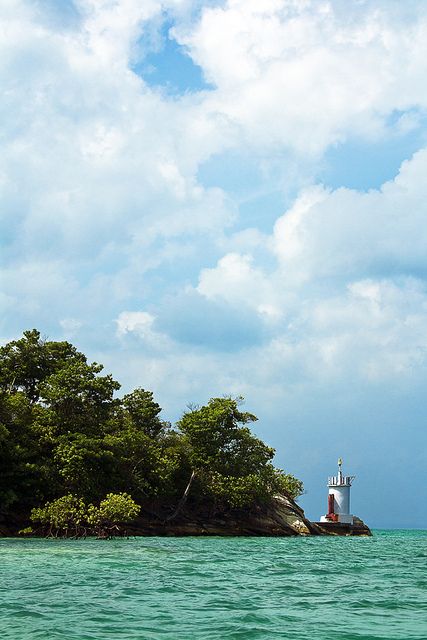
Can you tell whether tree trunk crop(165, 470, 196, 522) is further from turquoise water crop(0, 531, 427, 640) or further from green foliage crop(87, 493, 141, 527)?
turquoise water crop(0, 531, 427, 640)

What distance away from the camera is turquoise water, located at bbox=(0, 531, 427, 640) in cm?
1155

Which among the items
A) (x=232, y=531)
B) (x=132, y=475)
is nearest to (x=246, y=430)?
(x=232, y=531)

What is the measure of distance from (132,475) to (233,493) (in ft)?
26.7

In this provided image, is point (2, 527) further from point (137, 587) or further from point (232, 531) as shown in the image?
point (137, 587)

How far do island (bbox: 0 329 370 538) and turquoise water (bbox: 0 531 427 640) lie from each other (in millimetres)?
13999

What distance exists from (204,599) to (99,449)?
88.3 ft

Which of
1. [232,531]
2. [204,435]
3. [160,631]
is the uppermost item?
[204,435]

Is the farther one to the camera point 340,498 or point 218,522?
point 340,498

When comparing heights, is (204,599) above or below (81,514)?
below

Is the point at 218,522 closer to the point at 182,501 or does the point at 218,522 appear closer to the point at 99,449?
the point at 182,501

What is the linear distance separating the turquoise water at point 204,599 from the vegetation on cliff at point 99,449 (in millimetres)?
14154

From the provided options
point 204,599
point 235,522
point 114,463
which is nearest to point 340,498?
point 235,522

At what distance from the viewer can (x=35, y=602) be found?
46.6 ft

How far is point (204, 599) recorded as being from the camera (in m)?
15.1
